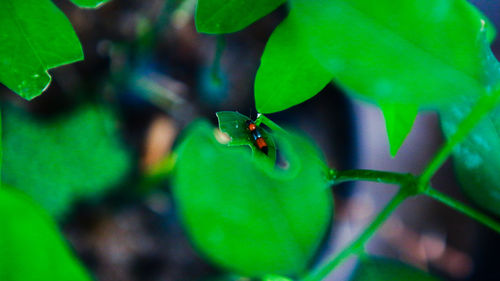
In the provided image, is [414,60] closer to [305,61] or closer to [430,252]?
[305,61]

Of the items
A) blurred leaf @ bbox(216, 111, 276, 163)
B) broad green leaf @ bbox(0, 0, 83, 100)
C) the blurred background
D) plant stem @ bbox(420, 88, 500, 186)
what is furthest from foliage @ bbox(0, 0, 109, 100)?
the blurred background

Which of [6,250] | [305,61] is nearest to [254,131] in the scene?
[305,61]

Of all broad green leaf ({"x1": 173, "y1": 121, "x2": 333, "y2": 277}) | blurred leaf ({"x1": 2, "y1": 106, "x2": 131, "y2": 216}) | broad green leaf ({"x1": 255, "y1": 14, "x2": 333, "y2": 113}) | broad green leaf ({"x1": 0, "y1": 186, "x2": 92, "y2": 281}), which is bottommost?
blurred leaf ({"x1": 2, "y1": 106, "x2": 131, "y2": 216})

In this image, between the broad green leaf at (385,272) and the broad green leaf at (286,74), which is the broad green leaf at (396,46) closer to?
the broad green leaf at (286,74)

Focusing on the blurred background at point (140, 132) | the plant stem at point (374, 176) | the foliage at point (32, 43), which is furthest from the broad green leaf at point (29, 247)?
the blurred background at point (140, 132)

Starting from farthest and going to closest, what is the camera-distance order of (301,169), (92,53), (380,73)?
(92,53) < (301,169) < (380,73)

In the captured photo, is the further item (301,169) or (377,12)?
(301,169)

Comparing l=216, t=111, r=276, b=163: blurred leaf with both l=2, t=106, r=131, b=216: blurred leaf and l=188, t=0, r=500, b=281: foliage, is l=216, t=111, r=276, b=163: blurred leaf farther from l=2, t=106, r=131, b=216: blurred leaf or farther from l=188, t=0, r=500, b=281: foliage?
l=2, t=106, r=131, b=216: blurred leaf
